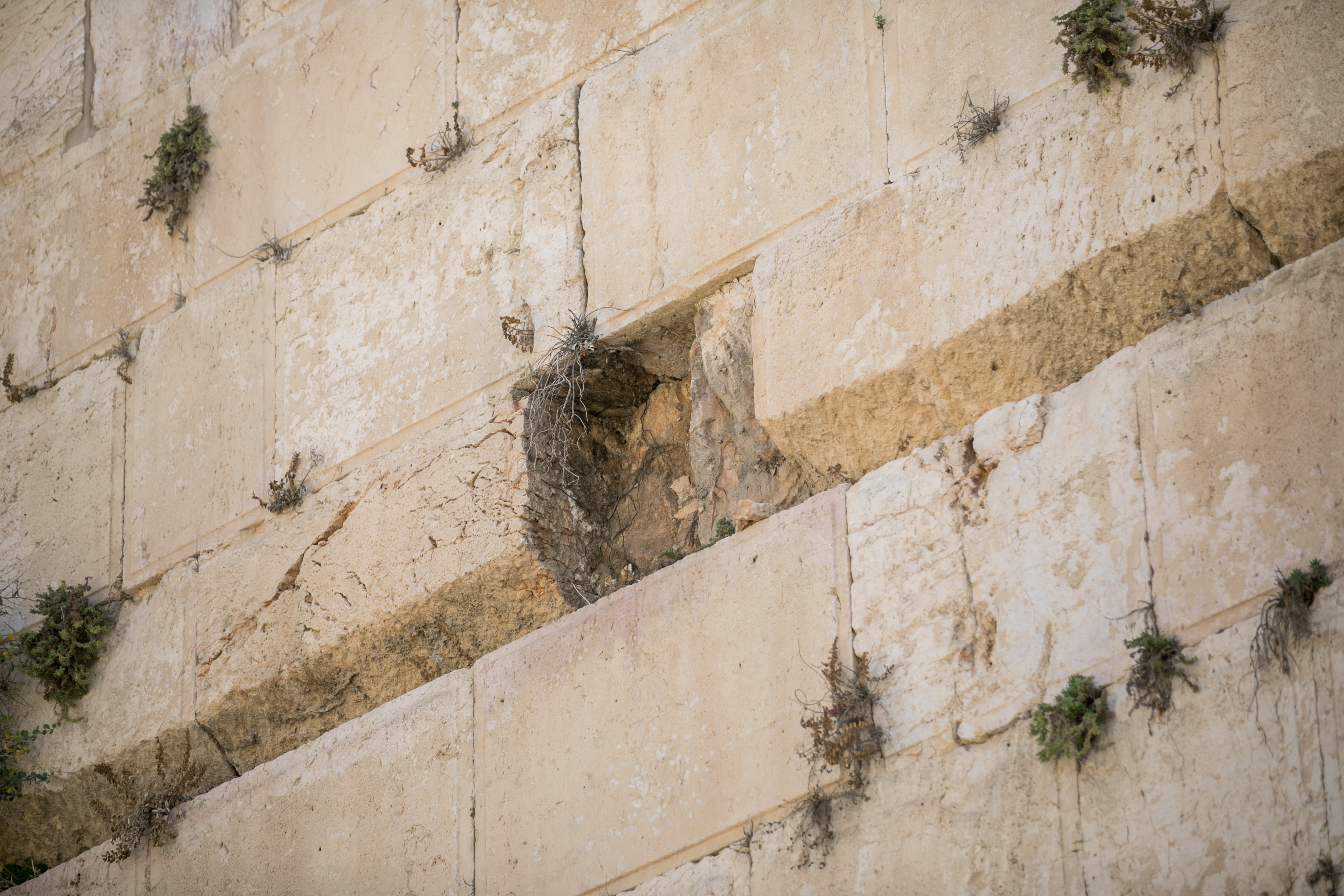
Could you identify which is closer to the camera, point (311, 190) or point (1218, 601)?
point (1218, 601)

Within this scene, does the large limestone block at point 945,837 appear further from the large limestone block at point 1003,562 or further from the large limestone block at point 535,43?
the large limestone block at point 535,43

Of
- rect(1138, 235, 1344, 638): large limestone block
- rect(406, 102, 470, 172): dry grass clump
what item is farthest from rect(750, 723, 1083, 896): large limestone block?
rect(406, 102, 470, 172): dry grass clump

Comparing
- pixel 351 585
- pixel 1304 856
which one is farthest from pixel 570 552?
pixel 1304 856

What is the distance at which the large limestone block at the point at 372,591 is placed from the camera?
548cm

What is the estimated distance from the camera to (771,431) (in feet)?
16.2

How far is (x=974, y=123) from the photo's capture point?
4.68 meters

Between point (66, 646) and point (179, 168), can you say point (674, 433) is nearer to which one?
point (66, 646)

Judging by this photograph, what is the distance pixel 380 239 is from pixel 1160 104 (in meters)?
3.18

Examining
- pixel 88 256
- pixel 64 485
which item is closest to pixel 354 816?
pixel 64 485

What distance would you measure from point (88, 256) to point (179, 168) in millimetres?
721

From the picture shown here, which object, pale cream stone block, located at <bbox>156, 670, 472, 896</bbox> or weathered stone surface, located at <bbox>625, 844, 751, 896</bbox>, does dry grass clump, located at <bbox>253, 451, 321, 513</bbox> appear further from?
weathered stone surface, located at <bbox>625, 844, 751, 896</bbox>

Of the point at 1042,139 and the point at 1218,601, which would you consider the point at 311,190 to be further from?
the point at 1218,601

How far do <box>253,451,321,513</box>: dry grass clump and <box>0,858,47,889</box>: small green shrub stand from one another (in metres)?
1.82

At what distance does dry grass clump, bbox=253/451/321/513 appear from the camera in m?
6.10
